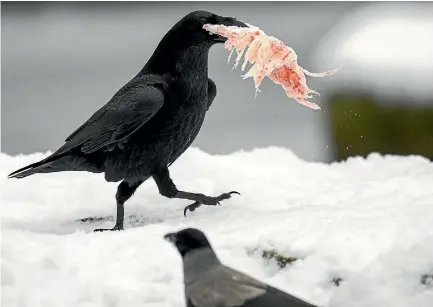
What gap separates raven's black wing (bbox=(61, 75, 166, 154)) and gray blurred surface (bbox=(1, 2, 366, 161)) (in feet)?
3.79

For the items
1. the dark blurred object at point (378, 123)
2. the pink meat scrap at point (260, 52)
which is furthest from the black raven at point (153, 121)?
the dark blurred object at point (378, 123)

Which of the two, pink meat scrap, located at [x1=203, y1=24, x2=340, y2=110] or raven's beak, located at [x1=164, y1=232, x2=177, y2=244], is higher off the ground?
pink meat scrap, located at [x1=203, y1=24, x2=340, y2=110]

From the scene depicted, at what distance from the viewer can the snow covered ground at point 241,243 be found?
5.69 ft

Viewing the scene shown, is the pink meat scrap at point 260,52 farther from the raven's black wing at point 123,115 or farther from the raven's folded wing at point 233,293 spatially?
the raven's folded wing at point 233,293

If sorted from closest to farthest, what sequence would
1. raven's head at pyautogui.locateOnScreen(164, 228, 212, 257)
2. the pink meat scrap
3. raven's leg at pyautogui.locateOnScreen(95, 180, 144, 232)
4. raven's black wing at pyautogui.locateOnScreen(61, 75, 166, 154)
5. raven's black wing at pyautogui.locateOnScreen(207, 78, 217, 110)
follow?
1. raven's head at pyautogui.locateOnScreen(164, 228, 212, 257)
2. the pink meat scrap
3. raven's black wing at pyautogui.locateOnScreen(61, 75, 166, 154)
4. raven's leg at pyautogui.locateOnScreen(95, 180, 144, 232)
5. raven's black wing at pyautogui.locateOnScreen(207, 78, 217, 110)

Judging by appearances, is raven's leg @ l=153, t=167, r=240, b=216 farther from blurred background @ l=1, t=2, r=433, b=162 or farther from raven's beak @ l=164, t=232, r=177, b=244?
blurred background @ l=1, t=2, r=433, b=162

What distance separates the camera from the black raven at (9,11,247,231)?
2303 millimetres

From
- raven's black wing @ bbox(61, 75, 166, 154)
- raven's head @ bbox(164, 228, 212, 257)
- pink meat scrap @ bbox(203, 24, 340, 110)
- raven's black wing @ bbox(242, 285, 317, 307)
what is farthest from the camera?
raven's black wing @ bbox(61, 75, 166, 154)

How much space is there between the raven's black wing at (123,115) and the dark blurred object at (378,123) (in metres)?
1.44

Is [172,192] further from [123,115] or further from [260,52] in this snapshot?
[260,52]

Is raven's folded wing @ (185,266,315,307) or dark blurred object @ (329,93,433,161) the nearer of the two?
raven's folded wing @ (185,266,315,307)

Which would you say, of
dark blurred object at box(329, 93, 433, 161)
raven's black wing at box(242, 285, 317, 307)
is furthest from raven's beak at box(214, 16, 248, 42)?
dark blurred object at box(329, 93, 433, 161)

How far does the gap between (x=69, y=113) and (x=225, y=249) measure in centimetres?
231

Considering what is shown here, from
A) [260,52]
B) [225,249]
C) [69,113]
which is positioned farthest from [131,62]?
[225,249]
